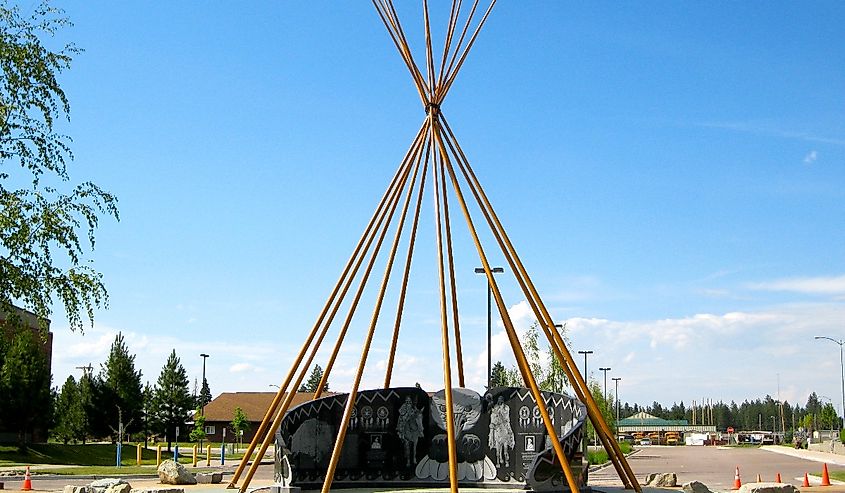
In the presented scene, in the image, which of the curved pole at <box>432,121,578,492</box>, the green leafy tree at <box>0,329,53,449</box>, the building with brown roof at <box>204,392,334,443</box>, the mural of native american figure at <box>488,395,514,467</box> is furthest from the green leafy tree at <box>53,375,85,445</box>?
the curved pole at <box>432,121,578,492</box>

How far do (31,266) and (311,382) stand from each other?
2890 inches

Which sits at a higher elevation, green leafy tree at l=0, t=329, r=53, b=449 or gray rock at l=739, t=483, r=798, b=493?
green leafy tree at l=0, t=329, r=53, b=449

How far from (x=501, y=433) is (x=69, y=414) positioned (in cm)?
3793

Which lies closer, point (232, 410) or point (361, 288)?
point (361, 288)

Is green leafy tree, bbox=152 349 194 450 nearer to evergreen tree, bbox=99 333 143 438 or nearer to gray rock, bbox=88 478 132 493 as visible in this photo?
evergreen tree, bbox=99 333 143 438

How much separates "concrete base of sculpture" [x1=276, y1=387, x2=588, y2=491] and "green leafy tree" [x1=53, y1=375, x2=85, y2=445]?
33270 mm

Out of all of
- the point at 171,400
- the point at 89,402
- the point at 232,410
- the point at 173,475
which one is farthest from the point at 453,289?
the point at 232,410

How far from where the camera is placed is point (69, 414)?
48594 mm

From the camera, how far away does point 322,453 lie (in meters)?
15.7

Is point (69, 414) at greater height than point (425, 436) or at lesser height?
lesser

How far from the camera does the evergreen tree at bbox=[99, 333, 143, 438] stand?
154 ft

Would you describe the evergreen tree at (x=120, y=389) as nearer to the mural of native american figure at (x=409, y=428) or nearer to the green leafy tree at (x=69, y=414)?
the green leafy tree at (x=69, y=414)

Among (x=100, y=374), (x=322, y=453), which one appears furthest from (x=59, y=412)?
(x=322, y=453)

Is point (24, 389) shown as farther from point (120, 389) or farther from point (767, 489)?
point (767, 489)
